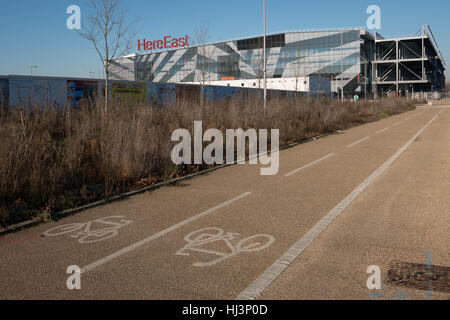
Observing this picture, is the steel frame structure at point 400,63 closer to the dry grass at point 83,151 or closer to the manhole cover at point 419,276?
the dry grass at point 83,151

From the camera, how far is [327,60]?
89.9 m

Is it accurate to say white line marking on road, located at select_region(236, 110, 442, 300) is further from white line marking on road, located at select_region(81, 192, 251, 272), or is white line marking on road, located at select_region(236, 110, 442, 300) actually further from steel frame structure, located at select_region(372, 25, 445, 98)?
steel frame structure, located at select_region(372, 25, 445, 98)

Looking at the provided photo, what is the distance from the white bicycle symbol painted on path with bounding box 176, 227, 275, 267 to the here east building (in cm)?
7608

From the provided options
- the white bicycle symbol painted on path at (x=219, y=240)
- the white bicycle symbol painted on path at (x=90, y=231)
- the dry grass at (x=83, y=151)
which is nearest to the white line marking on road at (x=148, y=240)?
the white bicycle symbol painted on path at (x=219, y=240)

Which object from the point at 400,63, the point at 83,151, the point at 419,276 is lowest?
the point at 419,276

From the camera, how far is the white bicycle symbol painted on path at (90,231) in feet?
17.7

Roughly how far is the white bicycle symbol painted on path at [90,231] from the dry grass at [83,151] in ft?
1.93

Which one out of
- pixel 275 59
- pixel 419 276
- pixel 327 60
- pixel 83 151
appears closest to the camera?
pixel 419 276

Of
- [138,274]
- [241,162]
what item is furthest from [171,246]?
[241,162]

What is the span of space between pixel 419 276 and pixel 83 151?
767 cm

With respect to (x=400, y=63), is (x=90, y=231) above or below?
below

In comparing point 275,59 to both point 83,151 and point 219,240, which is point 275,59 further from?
point 219,240

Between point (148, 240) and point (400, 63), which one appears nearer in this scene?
point (148, 240)

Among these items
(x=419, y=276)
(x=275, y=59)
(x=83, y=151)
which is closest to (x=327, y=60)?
(x=275, y=59)
